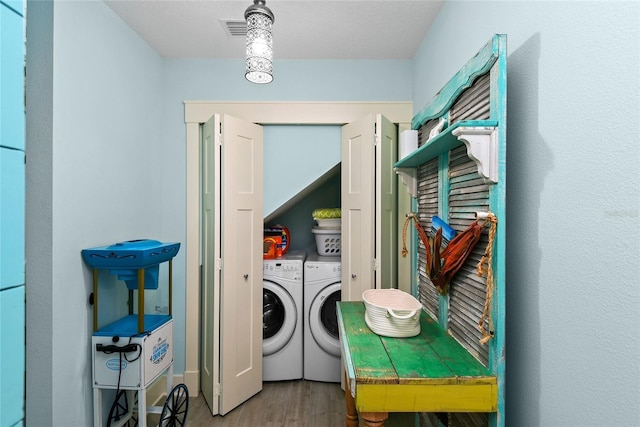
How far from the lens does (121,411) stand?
213 cm

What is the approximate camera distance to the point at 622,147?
0.78 meters

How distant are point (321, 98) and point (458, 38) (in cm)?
117

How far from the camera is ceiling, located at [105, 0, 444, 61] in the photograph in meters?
2.00

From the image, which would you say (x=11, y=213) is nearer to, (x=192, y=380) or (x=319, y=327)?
(x=319, y=327)

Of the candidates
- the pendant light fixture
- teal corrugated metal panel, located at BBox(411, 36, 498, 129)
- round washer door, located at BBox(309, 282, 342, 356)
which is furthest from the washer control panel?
the pendant light fixture

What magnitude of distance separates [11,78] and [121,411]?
223 centimetres

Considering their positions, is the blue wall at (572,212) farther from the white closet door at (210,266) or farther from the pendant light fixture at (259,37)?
the white closet door at (210,266)

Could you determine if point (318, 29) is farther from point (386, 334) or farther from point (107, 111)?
point (386, 334)

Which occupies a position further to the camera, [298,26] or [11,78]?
[298,26]

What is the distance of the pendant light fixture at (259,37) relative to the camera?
1528mm

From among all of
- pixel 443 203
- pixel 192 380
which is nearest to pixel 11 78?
pixel 443 203

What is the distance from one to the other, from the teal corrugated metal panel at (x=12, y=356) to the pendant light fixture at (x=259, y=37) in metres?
1.27

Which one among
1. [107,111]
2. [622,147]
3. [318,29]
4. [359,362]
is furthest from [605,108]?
[107,111]

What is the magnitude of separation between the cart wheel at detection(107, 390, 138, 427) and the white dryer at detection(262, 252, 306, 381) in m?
0.93
